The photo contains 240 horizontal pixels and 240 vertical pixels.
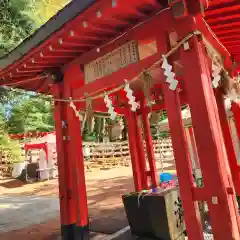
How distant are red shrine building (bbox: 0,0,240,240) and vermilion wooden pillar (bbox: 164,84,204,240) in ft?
0.04

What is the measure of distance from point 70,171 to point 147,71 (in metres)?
2.94

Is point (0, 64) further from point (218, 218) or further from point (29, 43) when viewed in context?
point (218, 218)

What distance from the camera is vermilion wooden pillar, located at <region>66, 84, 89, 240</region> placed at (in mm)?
4695

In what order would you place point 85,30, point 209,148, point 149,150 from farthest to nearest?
point 149,150
point 85,30
point 209,148

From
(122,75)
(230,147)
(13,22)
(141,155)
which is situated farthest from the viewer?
(13,22)

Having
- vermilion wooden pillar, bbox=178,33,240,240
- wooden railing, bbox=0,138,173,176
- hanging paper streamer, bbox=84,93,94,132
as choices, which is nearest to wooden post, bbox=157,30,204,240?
vermilion wooden pillar, bbox=178,33,240,240

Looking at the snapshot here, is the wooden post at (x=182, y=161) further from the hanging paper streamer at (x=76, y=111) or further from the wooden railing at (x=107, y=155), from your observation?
the wooden railing at (x=107, y=155)

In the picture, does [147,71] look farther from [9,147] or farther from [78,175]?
[9,147]

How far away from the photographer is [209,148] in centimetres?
282

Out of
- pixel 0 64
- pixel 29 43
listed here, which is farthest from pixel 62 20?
pixel 0 64

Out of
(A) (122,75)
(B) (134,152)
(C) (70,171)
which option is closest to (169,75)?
(A) (122,75)

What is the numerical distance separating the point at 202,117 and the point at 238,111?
3.20 meters

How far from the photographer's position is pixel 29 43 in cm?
425

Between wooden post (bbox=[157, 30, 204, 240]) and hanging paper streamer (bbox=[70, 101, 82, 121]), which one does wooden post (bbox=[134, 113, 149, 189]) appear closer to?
hanging paper streamer (bbox=[70, 101, 82, 121])
